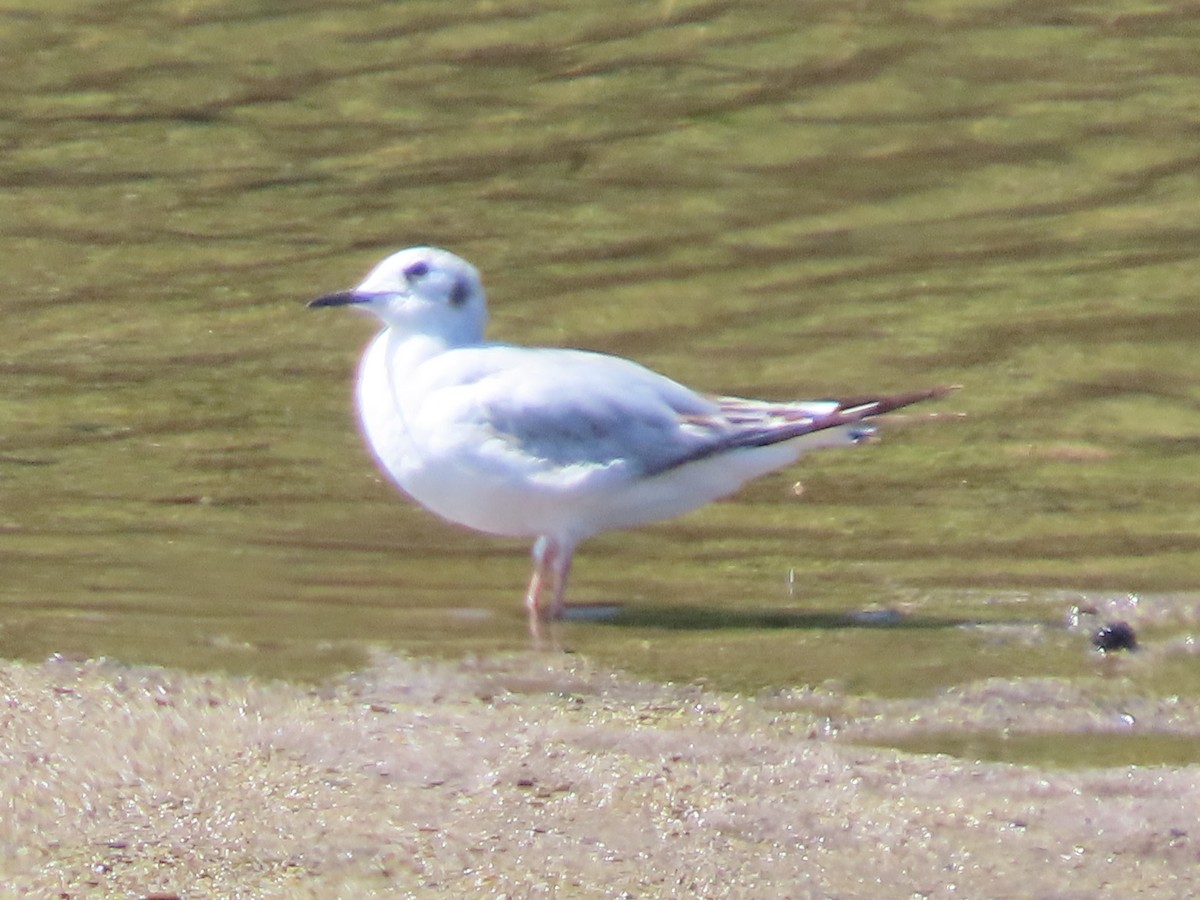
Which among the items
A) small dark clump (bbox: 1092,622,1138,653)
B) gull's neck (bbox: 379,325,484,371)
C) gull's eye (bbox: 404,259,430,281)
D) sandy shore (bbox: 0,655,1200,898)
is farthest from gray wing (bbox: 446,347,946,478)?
sandy shore (bbox: 0,655,1200,898)

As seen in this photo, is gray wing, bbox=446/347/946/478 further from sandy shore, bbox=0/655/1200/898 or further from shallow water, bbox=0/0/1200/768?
sandy shore, bbox=0/655/1200/898

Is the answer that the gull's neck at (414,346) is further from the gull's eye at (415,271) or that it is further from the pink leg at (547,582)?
the pink leg at (547,582)

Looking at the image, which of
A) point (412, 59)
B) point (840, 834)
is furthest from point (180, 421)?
point (412, 59)

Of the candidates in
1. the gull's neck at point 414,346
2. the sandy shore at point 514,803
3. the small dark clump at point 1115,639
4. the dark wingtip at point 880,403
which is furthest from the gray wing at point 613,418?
the sandy shore at point 514,803

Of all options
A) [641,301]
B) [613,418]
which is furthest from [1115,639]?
[641,301]

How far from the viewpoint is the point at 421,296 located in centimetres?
622

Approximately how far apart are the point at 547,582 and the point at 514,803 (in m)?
1.76

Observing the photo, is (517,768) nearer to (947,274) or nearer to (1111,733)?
(1111,733)

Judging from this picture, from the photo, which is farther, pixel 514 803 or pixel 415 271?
pixel 415 271

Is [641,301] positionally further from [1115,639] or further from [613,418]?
[1115,639]

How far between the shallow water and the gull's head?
1.88 ft

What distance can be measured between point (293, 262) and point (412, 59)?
266cm

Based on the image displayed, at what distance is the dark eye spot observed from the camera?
20.5 ft

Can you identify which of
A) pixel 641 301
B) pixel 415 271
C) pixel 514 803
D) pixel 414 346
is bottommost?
pixel 641 301
